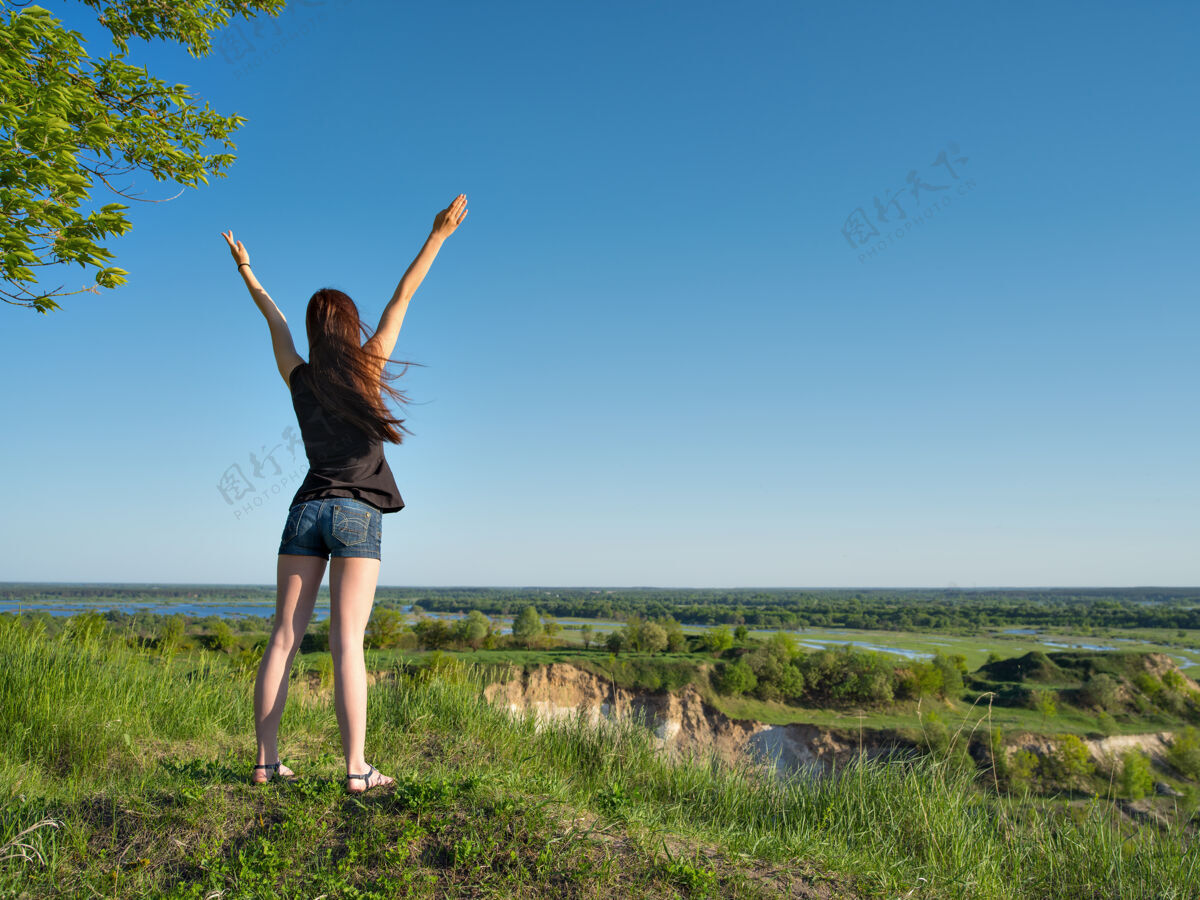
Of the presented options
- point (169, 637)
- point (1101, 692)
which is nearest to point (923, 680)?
point (1101, 692)

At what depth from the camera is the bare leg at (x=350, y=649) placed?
2.60 meters

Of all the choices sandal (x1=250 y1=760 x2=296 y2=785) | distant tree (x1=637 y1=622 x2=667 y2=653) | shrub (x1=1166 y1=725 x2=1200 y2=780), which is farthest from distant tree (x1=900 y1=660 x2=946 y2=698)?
sandal (x1=250 y1=760 x2=296 y2=785)

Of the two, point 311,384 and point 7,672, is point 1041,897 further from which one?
point 7,672

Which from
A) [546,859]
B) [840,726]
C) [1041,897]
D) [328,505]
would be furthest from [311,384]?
[840,726]

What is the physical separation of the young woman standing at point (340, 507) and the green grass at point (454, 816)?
12.6 inches

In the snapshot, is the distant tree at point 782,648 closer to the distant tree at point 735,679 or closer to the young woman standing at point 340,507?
the distant tree at point 735,679

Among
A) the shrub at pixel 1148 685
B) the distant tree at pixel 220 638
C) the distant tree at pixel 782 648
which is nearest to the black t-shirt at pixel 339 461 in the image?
the distant tree at pixel 220 638

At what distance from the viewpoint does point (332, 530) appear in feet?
8.64

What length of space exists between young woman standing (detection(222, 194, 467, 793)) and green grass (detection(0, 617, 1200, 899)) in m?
0.32

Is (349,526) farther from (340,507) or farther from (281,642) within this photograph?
(281,642)

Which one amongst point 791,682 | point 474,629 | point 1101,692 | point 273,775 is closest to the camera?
point 273,775

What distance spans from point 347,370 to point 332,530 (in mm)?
705

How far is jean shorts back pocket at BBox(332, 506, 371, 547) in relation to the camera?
8.64 feet

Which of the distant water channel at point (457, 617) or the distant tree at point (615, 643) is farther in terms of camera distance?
the distant tree at point (615, 643)
